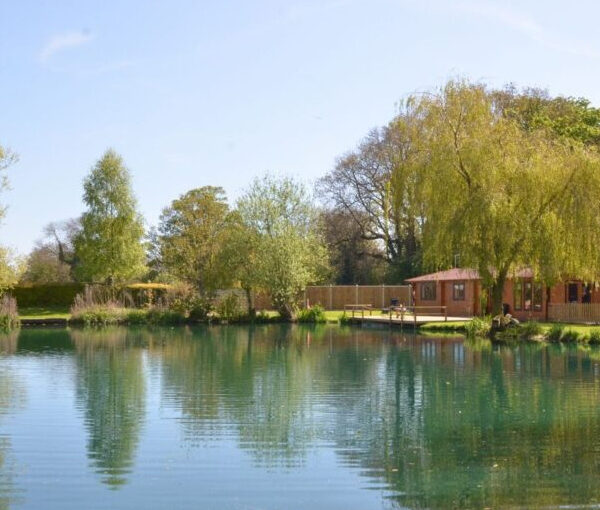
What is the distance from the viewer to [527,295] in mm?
39406

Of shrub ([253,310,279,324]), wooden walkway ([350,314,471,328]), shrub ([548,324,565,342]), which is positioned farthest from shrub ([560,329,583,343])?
shrub ([253,310,279,324])

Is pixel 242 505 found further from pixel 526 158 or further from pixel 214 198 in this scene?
pixel 214 198

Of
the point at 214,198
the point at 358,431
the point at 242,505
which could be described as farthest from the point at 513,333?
the point at 214,198

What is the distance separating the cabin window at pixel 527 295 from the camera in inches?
1541

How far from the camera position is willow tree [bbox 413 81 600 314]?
28172mm

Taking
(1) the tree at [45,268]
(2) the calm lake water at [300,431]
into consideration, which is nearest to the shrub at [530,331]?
(2) the calm lake water at [300,431]

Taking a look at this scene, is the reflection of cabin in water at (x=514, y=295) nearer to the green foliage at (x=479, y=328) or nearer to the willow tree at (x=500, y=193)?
the green foliage at (x=479, y=328)

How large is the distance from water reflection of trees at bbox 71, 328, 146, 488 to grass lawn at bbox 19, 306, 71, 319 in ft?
49.6

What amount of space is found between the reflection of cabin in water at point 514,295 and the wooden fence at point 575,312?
4 centimetres

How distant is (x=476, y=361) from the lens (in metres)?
23.5

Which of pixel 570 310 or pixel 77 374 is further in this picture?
pixel 570 310

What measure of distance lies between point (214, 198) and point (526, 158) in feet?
99.2

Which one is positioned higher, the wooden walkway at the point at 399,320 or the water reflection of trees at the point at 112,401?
the wooden walkway at the point at 399,320

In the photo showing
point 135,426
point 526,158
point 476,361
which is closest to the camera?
point 135,426
